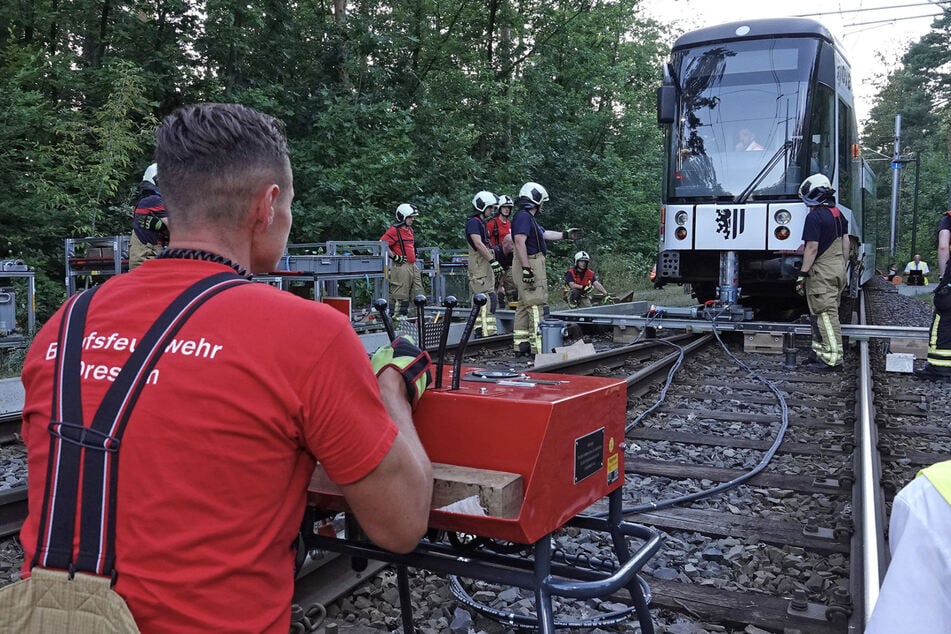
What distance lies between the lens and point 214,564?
1.45 meters

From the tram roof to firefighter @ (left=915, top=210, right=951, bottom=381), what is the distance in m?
3.16

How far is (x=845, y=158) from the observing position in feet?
36.9

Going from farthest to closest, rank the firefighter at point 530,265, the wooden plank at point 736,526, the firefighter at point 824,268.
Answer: the firefighter at point 530,265 → the firefighter at point 824,268 → the wooden plank at point 736,526

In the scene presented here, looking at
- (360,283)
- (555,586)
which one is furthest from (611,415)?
(360,283)

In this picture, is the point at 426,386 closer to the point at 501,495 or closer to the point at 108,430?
the point at 501,495

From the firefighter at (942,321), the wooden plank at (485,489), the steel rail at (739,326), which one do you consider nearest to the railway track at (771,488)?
the firefighter at (942,321)

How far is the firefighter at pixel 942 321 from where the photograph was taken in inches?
327

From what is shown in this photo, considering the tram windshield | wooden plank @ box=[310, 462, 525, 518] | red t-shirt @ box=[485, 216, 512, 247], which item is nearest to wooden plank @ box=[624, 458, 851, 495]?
wooden plank @ box=[310, 462, 525, 518]

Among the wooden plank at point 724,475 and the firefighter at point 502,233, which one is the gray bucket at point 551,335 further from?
the wooden plank at point 724,475

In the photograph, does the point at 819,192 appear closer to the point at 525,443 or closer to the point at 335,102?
the point at 525,443

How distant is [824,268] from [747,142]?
2.25 meters

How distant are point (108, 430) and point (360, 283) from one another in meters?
16.6

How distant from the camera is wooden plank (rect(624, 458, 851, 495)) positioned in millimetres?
4656

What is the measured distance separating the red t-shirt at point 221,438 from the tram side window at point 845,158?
418 inches
